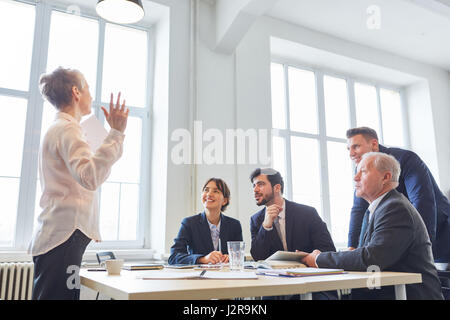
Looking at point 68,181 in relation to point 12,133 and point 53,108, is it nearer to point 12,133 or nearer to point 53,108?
point 53,108

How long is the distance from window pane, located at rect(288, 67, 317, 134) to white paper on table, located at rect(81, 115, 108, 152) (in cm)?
392

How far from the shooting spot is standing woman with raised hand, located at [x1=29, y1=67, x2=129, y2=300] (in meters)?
1.27

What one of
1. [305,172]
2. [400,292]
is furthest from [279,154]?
[400,292]

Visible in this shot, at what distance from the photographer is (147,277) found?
1.29m

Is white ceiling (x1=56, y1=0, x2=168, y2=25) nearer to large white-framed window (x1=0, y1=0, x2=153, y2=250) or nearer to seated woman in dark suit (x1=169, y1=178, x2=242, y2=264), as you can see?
large white-framed window (x1=0, y1=0, x2=153, y2=250)

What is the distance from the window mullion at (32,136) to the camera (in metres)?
3.38

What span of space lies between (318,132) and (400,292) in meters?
4.16

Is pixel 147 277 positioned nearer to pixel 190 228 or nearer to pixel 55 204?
pixel 55 204

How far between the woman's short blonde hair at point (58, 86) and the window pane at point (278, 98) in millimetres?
3791

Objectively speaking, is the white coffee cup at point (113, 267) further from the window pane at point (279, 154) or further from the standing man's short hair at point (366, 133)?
the window pane at point (279, 154)

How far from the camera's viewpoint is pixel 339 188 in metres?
5.49

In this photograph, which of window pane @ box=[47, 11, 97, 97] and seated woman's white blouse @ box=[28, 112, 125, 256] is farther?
window pane @ box=[47, 11, 97, 97]

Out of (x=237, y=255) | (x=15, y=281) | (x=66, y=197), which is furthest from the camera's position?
(x=15, y=281)

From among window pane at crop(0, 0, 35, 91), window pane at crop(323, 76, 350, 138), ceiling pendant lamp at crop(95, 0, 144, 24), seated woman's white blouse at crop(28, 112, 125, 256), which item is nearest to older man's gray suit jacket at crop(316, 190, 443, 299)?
seated woman's white blouse at crop(28, 112, 125, 256)
